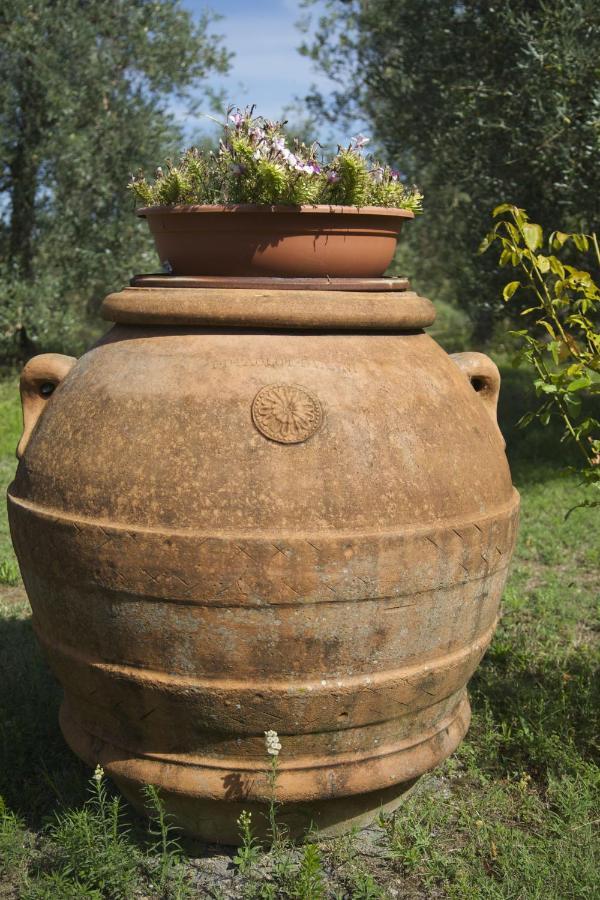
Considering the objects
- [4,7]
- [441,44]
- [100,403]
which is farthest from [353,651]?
[4,7]

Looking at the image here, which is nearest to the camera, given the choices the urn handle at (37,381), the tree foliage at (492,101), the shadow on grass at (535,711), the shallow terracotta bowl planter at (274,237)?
the shallow terracotta bowl planter at (274,237)

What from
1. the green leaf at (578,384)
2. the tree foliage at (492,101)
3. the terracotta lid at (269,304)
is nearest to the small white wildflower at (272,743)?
the terracotta lid at (269,304)

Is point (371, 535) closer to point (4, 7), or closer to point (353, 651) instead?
point (353, 651)

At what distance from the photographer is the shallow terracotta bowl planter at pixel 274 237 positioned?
2785mm

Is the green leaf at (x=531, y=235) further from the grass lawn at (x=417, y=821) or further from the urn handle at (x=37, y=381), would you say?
the urn handle at (x=37, y=381)

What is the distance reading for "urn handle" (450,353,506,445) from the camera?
10.4 ft

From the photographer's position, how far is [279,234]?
110 inches

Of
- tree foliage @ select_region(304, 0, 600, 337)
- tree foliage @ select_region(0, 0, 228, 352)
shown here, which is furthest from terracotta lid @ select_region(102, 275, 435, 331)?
tree foliage @ select_region(0, 0, 228, 352)

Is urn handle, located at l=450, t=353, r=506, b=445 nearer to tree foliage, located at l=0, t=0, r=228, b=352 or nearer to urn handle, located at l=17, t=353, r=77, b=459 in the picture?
urn handle, located at l=17, t=353, r=77, b=459

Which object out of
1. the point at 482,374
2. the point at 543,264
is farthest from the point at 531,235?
the point at 482,374

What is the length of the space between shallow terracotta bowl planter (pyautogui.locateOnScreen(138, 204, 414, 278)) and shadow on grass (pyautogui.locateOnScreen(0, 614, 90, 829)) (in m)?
1.83

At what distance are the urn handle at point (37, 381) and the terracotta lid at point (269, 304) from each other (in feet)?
0.89

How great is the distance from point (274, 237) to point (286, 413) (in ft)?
1.99

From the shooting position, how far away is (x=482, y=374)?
3.20 meters
